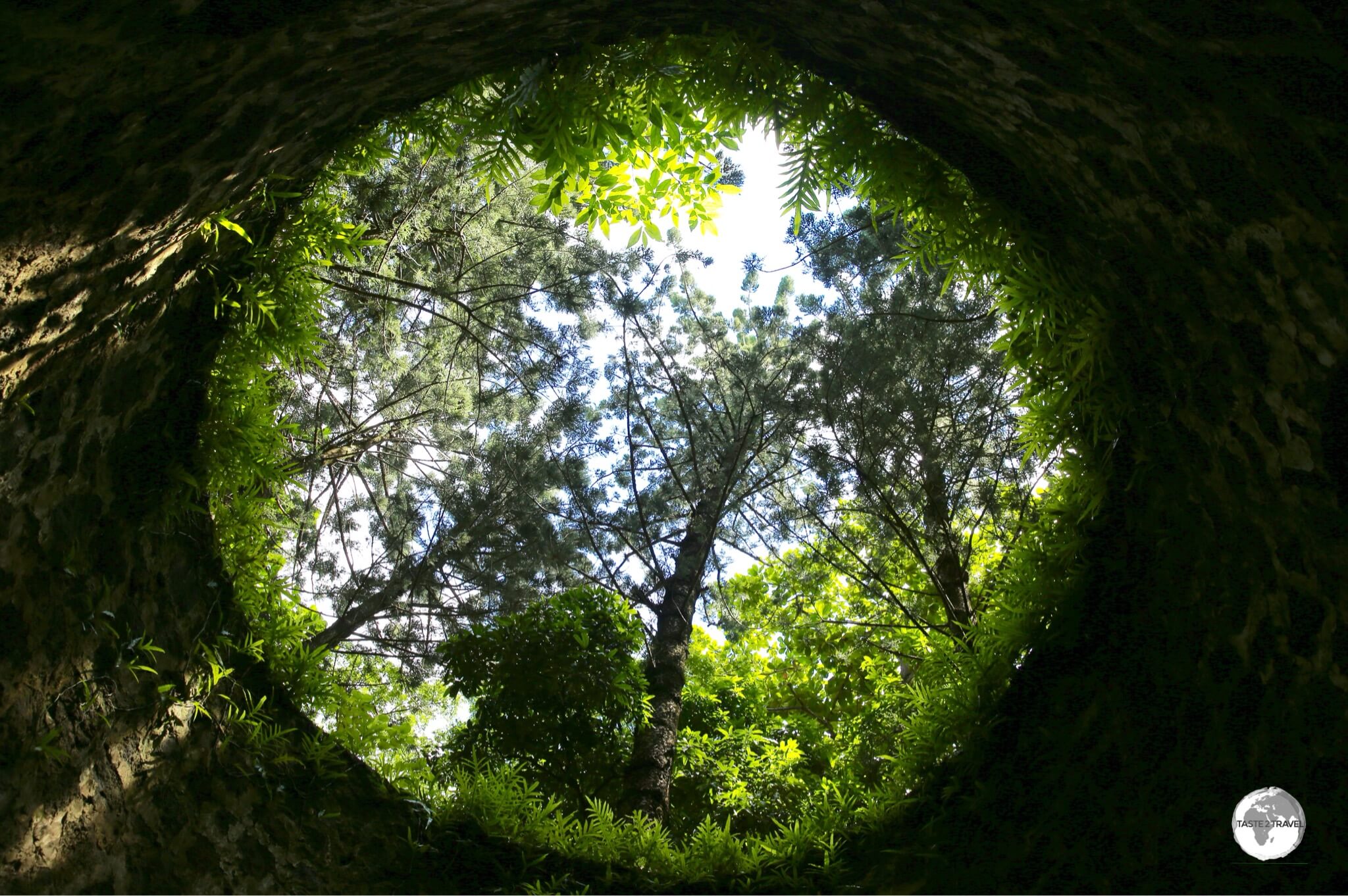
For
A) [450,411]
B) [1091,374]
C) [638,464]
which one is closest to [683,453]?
[638,464]

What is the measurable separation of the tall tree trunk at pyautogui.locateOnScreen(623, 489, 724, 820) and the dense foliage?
28 millimetres

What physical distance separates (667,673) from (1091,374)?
3.23 metres

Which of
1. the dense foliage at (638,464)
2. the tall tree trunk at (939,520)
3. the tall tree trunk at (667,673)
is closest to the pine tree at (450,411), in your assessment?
the dense foliage at (638,464)

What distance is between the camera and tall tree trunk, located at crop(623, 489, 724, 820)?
144 inches

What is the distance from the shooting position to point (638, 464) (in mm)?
6805

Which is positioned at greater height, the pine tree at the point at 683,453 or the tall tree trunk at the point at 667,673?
the pine tree at the point at 683,453

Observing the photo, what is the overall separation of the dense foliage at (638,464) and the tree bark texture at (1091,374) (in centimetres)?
14

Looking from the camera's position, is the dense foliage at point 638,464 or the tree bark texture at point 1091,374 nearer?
the tree bark texture at point 1091,374

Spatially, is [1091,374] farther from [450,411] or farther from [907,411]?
[450,411]

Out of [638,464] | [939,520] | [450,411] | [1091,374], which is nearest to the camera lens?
[1091,374]

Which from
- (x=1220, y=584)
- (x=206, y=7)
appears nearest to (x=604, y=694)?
(x=1220, y=584)

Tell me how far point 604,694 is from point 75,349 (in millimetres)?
2789

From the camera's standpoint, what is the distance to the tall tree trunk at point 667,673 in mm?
3651

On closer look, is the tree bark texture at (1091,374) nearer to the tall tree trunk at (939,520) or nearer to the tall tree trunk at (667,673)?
the tall tree trunk at (667,673)
